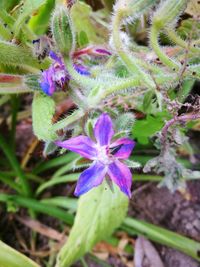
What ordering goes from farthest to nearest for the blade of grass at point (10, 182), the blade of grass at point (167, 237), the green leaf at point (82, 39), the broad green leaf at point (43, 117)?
1. the blade of grass at point (10, 182)
2. the blade of grass at point (167, 237)
3. the green leaf at point (82, 39)
4. the broad green leaf at point (43, 117)

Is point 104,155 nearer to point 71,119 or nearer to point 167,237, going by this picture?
point 71,119

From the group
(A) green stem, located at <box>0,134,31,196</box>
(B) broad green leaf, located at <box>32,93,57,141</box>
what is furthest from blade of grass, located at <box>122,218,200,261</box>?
(B) broad green leaf, located at <box>32,93,57,141</box>

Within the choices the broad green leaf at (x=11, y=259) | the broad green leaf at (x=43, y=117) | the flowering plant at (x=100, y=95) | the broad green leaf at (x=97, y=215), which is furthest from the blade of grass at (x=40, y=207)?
the broad green leaf at (x=43, y=117)

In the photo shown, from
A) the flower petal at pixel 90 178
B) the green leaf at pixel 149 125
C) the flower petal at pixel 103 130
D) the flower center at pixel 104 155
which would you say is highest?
the flower petal at pixel 103 130

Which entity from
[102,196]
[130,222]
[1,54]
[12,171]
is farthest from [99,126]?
[12,171]

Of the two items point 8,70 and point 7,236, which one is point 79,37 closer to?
point 8,70

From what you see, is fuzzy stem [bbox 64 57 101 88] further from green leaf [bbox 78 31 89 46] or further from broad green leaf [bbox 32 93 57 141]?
green leaf [bbox 78 31 89 46]

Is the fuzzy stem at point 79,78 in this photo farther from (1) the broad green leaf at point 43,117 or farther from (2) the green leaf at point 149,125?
(2) the green leaf at point 149,125

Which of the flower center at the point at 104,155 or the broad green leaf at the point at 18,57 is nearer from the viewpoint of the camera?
the flower center at the point at 104,155
